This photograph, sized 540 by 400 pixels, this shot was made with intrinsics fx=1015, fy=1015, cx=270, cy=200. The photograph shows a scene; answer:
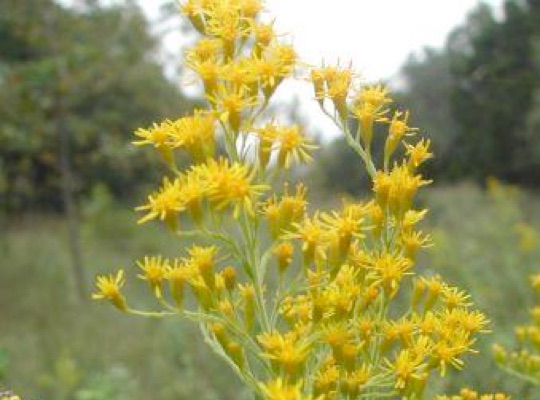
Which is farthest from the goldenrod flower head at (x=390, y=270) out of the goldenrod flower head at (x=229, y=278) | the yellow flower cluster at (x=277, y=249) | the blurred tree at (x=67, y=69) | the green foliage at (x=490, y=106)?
the green foliage at (x=490, y=106)

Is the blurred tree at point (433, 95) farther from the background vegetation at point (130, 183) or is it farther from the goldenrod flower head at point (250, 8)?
the goldenrod flower head at point (250, 8)

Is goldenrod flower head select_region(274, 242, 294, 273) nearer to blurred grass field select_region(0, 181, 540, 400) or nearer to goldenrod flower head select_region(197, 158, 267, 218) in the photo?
goldenrod flower head select_region(197, 158, 267, 218)

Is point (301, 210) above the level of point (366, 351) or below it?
above

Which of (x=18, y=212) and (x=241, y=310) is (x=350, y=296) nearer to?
(x=241, y=310)

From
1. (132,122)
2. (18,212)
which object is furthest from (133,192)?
(132,122)

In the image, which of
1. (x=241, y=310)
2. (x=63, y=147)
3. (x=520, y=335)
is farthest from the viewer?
(x=63, y=147)
